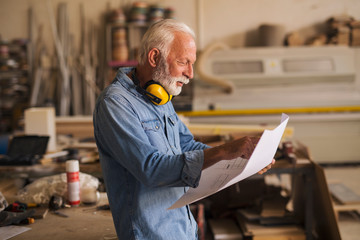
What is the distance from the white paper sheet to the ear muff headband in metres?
0.35

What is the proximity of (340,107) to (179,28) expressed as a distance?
4513 mm

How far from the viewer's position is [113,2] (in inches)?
249

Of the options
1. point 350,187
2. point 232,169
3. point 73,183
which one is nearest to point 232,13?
point 350,187

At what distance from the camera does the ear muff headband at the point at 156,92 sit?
1.34 metres

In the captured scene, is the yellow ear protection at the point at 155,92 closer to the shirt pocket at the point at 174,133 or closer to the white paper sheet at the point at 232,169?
the shirt pocket at the point at 174,133

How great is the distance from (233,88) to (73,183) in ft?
12.5

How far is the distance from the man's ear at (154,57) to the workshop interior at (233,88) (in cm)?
148

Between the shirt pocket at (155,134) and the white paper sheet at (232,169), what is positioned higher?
the shirt pocket at (155,134)

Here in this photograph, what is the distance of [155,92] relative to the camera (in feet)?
4.40

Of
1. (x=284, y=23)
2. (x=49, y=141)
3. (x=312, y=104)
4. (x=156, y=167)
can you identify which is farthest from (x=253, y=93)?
(x=156, y=167)

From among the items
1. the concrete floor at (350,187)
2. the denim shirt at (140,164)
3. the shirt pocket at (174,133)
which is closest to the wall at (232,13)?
the concrete floor at (350,187)

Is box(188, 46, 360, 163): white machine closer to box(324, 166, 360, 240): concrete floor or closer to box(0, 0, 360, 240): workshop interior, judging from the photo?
box(0, 0, 360, 240): workshop interior

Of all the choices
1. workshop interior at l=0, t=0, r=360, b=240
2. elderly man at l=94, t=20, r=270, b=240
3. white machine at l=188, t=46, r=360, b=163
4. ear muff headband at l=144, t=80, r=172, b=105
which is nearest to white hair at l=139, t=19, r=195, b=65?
elderly man at l=94, t=20, r=270, b=240

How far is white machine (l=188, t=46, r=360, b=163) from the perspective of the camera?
525cm
